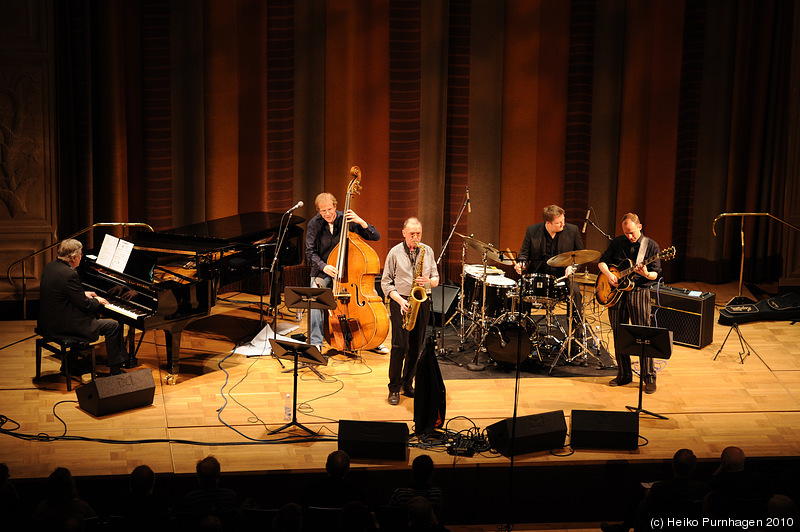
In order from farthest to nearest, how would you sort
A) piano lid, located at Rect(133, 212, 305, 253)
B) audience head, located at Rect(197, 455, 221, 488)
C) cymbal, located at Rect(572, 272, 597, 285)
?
cymbal, located at Rect(572, 272, 597, 285), piano lid, located at Rect(133, 212, 305, 253), audience head, located at Rect(197, 455, 221, 488)

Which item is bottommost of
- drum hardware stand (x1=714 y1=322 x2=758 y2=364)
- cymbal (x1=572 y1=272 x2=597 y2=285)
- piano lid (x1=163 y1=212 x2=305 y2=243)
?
drum hardware stand (x1=714 y1=322 x2=758 y2=364)

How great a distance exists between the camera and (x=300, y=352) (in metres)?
6.20

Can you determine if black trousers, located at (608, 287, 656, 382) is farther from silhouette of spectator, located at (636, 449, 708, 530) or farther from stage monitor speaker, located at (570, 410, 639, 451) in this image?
silhouette of spectator, located at (636, 449, 708, 530)

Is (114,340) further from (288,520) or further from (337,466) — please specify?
(288,520)

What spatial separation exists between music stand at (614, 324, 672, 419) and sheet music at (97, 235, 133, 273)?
4.10 metres

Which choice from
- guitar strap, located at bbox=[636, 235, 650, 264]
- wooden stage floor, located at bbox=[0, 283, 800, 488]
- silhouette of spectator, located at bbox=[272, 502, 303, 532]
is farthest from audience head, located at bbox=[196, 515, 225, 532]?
guitar strap, located at bbox=[636, 235, 650, 264]

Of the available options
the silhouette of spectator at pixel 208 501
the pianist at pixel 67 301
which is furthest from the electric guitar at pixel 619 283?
the pianist at pixel 67 301

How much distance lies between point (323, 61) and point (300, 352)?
4893 millimetres

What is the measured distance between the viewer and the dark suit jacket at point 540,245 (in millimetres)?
8070

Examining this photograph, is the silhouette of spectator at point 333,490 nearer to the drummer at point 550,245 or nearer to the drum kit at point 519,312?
the drum kit at point 519,312

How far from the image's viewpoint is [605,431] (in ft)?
20.5

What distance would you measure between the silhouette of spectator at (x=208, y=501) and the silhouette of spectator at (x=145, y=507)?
0.11 metres

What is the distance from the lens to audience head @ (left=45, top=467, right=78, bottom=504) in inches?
180

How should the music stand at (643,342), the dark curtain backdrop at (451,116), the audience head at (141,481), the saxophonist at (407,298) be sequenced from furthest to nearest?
the dark curtain backdrop at (451,116) < the saxophonist at (407,298) < the music stand at (643,342) < the audience head at (141,481)
